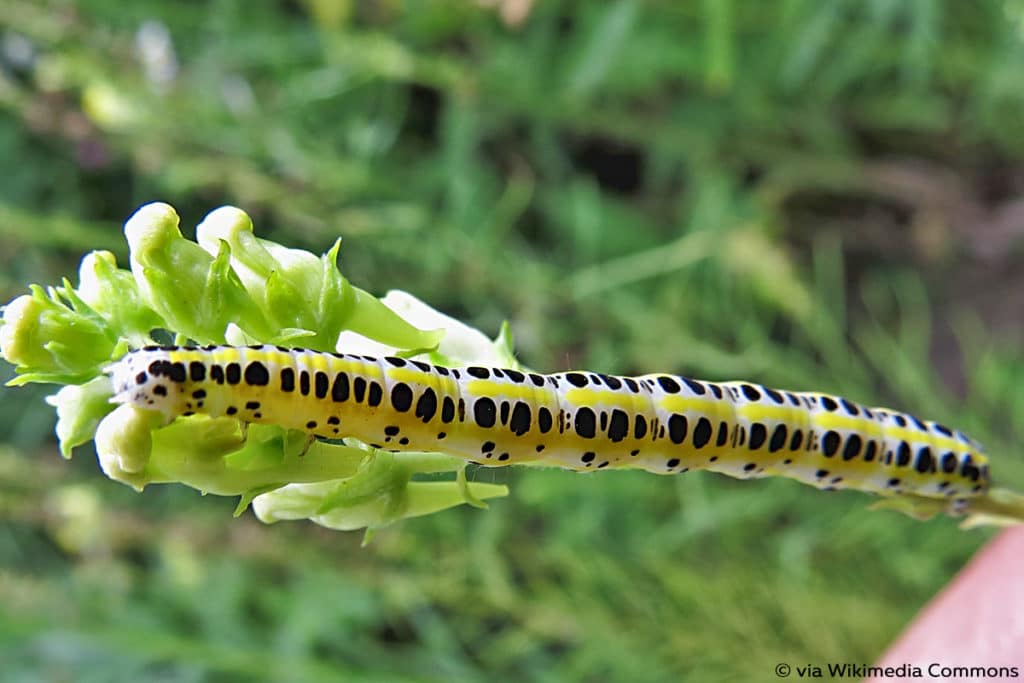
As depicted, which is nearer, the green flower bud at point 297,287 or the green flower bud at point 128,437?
the green flower bud at point 128,437

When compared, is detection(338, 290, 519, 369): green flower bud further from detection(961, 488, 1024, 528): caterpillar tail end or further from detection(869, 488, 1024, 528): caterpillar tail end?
detection(961, 488, 1024, 528): caterpillar tail end

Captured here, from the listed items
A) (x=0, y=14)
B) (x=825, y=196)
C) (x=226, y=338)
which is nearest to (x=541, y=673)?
(x=825, y=196)

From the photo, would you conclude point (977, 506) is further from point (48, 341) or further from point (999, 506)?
point (48, 341)

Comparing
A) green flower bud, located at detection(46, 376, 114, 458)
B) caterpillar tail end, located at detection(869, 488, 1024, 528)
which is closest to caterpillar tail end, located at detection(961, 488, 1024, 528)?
caterpillar tail end, located at detection(869, 488, 1024, 528)

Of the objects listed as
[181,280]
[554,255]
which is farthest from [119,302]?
[554,255]

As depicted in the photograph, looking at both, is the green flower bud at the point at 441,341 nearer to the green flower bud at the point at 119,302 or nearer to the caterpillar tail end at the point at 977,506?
the green flower bud at the point at 119,302

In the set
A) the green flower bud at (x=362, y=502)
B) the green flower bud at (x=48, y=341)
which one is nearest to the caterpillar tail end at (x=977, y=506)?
the green flower bud at (x=362, y=502)
